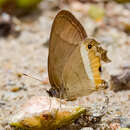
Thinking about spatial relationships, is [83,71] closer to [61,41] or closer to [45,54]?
[61,41]

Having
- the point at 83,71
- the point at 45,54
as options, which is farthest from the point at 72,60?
the point at 45,54

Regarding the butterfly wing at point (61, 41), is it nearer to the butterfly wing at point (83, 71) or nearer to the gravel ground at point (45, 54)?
the butterfly wing at point (83, 71)

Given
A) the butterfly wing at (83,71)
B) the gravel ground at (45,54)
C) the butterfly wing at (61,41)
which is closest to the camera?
the butterfly wing at (61,41)

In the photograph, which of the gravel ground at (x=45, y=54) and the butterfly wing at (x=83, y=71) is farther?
the gravel ground at (x=45, y=54)

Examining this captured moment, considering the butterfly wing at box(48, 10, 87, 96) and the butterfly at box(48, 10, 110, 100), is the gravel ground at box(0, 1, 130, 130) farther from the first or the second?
the butterfly wing at box(48, 10, 87, 96)

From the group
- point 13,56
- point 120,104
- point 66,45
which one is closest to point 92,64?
point 66,45

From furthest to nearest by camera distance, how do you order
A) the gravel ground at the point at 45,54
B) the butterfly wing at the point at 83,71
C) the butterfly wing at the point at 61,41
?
the gravel ground at the point at 45,54 < the butterfly wing at the point at 83,71 < the butterfly wing at the point at 61,41

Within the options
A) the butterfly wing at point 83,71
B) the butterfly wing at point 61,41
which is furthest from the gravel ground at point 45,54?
the butterfly wing at point 61,41
